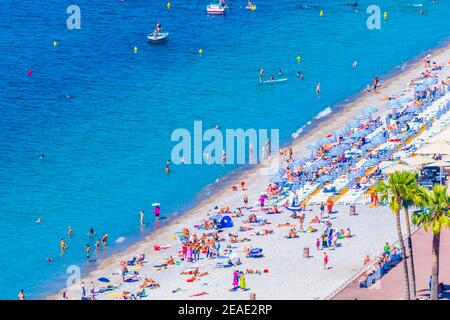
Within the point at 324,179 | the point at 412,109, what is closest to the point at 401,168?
the point at 324,179

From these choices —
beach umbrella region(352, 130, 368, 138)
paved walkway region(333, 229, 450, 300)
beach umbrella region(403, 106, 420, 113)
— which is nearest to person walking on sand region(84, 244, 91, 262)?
paved walkway region(333, 229, 450, 300)

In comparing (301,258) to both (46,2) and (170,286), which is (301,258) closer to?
(170,286)

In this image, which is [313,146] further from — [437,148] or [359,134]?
[437,148]

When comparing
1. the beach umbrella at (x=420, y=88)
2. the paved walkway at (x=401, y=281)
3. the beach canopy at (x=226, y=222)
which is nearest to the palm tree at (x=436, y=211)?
the paved walkway at (x=401, y=281)

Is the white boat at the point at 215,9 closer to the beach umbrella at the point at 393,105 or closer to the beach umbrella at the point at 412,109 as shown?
the beach umbrella at the point at 393,105

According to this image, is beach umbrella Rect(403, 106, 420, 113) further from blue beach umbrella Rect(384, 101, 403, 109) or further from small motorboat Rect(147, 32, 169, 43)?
small motorboat Rect(147, 32, 169, 43)
